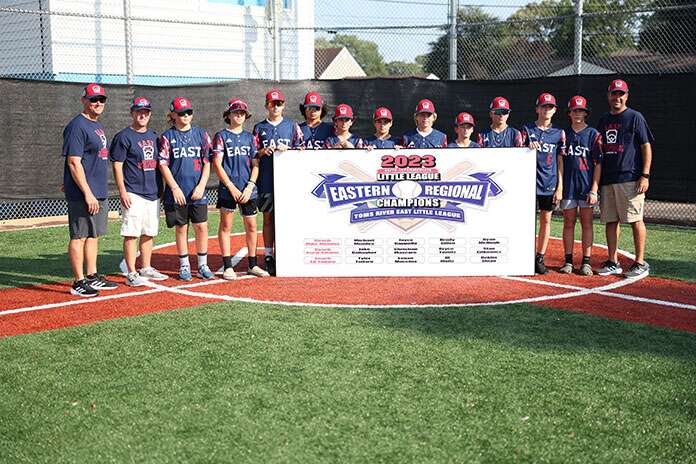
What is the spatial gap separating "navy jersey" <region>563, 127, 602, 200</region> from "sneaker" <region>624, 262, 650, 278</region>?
0.94 m

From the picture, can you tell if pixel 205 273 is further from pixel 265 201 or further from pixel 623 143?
pixel 623 143

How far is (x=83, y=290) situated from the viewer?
7484mm

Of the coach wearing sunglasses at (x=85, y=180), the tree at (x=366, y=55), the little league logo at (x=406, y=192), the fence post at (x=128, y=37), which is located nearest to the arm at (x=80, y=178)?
the coach wearing sunglasses at (x=85, y=180)

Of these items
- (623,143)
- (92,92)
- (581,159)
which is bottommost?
(581,159)

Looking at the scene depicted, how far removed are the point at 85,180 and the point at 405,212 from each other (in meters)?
3.36

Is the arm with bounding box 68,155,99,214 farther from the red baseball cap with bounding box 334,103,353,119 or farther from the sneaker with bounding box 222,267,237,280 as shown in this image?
the red baseball cap with bounding box 334,103,353,119

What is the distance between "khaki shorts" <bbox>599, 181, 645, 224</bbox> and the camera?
8.26 meters

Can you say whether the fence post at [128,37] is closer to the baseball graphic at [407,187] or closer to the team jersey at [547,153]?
the baseball graphic at [407,187]

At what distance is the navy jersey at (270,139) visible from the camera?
8461 mm

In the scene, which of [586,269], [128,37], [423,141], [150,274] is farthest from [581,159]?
[128,37]

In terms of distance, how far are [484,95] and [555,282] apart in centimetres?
622

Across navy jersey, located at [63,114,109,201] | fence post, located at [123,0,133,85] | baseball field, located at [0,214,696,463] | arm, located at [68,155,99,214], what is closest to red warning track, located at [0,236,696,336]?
baseball field, located at [0,214,696,463]

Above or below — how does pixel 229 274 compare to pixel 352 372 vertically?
above

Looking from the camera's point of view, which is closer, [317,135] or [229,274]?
[229,274]
